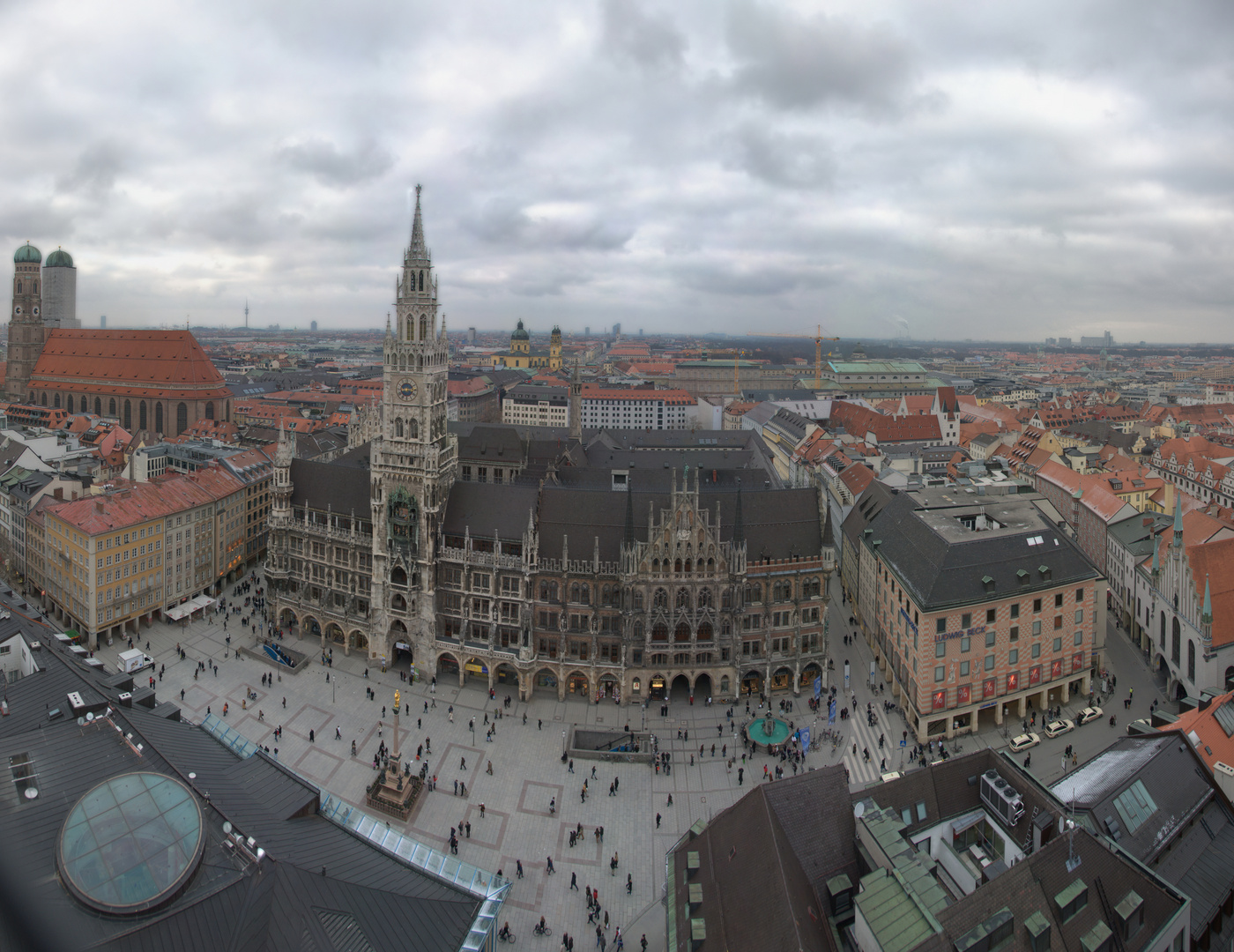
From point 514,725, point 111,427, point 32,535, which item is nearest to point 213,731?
point 514,725

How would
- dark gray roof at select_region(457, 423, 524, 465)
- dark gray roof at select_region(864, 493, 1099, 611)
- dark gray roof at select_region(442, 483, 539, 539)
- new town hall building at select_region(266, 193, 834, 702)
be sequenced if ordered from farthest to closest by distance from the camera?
dark gray roof at select_region(457, 423, 524, 465) < dark gray roof at select_region(442, 483, 539, 539) < new town hall building at select_region(266, 193, 834, 702) < dark gray roof at select_region(864, 493, 1099, 611)

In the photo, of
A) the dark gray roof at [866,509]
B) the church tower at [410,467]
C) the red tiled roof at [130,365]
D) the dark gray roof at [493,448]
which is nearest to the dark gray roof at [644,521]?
the church tower at [410,467]

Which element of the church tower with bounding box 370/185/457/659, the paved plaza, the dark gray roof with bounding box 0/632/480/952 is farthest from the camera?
the church tower with bounding box 370/185/457/659

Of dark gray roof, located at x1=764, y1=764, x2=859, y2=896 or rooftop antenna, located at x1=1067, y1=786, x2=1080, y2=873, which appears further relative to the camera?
dark gray roof, located at x1=764, y1=764, x2=859, y2=896

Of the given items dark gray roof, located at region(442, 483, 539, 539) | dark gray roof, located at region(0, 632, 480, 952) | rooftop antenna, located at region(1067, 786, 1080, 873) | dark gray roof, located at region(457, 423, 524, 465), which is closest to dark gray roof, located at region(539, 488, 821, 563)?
dark gray roof, located at region(442, 483, 539, 539)

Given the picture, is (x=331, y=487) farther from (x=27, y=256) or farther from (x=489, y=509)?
(x=27, y=256)

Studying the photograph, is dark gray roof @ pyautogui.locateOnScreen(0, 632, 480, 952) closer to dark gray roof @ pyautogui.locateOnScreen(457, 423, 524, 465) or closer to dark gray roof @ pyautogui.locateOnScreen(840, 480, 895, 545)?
dark gray roof @ pyautogui.locateOnScreen(840, 480, 895, 545)

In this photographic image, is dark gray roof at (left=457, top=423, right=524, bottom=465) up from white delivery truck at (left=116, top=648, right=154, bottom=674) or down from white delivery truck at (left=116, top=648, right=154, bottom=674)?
up
